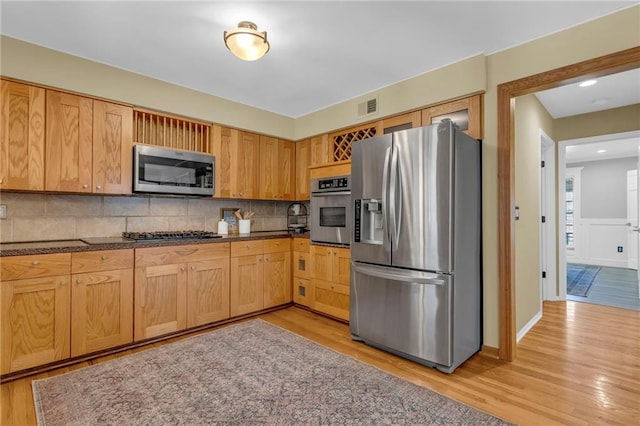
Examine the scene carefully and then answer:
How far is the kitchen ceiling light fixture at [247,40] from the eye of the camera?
2102 mm

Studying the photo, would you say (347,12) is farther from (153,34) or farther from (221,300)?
(221,300)

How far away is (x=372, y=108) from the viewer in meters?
3.44

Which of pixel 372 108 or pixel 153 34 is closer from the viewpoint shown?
pixel 153 34

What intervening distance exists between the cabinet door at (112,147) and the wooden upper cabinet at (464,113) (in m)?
2.93

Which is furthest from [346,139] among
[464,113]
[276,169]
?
[464,113]

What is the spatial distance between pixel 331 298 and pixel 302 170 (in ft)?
6.16

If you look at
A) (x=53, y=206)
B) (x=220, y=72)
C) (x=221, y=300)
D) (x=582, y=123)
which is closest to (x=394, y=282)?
(x=221, y=300)

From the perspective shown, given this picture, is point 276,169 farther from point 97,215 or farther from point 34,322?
point 34,322

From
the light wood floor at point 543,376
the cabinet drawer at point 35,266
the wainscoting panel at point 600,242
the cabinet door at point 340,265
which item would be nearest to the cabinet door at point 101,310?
the cabinet drawer at point 35,266

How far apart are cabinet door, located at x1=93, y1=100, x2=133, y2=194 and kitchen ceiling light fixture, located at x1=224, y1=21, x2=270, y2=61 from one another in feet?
4.90

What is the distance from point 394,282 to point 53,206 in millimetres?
3159

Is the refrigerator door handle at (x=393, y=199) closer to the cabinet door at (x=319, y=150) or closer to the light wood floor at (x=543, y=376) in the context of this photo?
the light wood floor at (x=543, y=376)

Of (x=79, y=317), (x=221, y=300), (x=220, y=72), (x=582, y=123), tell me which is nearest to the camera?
(x=79, y=317)

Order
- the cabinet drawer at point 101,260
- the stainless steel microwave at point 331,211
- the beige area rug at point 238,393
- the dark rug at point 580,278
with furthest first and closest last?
the dark rug at point 580,278 < the stainless steel microwave at point 331,211 < the cabinet drawer at point 101,260 < the beige area rug at point 238,393
